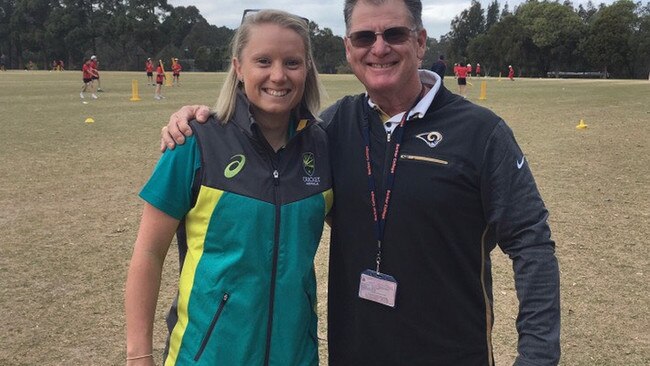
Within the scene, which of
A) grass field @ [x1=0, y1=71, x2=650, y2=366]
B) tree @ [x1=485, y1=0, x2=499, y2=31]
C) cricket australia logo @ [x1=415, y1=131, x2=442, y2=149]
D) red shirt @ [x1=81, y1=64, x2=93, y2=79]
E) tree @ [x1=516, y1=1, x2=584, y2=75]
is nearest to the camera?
cricket australia logo @ [x1=415, y1=131, x2=442, y2=149]

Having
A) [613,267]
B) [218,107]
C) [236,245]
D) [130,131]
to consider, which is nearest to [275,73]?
[218,107]

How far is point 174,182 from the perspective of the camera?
82.0 inches

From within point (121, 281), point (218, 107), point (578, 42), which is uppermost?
point (578, 42)

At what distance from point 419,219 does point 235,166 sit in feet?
2.27

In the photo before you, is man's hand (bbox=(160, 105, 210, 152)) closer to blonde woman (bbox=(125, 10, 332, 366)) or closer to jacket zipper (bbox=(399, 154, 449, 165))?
blonde woman (bbox=(125, 10, 332, 366))

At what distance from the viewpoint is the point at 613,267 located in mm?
5754

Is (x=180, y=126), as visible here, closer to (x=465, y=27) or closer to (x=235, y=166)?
(x=235, y=166)

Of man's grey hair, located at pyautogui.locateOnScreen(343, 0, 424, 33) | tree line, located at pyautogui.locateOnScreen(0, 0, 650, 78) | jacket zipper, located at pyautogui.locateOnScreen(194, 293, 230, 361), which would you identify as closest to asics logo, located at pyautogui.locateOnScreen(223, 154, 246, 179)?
jacket zipper, located at pyautogui.locateOnScreen(194, 293, 230, 361)

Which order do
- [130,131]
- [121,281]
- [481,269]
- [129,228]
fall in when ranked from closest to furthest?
[481,269] < [121,281] < [129,228] < [130,131]

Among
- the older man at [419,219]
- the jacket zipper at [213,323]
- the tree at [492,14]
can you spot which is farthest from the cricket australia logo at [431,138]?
the tree at [492,14]

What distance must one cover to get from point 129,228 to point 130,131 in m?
9.20

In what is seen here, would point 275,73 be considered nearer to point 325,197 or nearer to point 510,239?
point 325,197

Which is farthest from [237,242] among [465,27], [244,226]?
[465,27]

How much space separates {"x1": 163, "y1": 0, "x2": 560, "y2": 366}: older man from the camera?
2.03 metres
